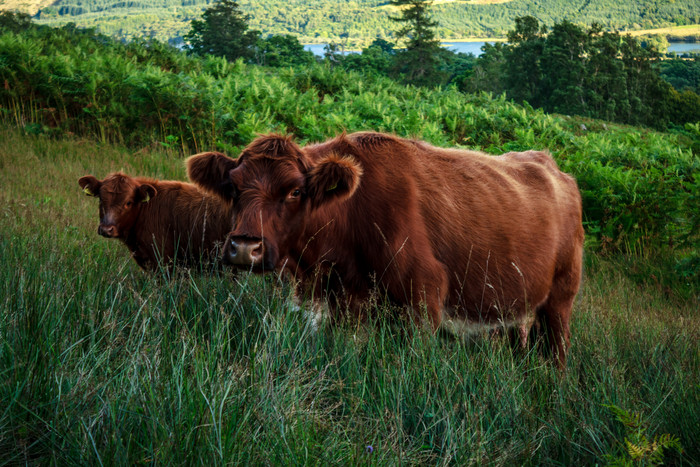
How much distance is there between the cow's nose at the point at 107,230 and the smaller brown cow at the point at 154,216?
0.10 feet

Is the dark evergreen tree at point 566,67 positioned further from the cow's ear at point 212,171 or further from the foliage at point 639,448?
the foliage at point 639,448

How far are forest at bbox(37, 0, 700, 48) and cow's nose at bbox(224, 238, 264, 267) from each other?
10948 centimetres

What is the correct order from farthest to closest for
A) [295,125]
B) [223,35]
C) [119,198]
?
[223,35] < [295,125] < [119,198]

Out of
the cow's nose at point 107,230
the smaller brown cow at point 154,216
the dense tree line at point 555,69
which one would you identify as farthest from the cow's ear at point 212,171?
the dense tree line at point 555,69

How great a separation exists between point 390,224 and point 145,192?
349 centimetres

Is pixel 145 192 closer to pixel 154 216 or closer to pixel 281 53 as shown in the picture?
pixel 154 216

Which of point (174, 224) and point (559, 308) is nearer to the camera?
point (559, 308)

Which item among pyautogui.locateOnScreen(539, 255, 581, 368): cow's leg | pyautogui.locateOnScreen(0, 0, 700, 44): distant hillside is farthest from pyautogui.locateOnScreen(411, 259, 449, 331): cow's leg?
pyautogui.locateOnScreen(0, 0, 700, 44): distant hillside

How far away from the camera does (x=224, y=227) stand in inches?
242

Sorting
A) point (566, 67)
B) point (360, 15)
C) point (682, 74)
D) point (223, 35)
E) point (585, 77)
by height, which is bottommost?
point (682, 74)

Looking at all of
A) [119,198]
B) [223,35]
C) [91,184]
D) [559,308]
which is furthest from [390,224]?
A: [223,35]

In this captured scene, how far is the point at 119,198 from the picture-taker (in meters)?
6.25

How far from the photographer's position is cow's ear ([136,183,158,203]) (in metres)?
6.34

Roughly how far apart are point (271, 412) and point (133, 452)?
568 mm
